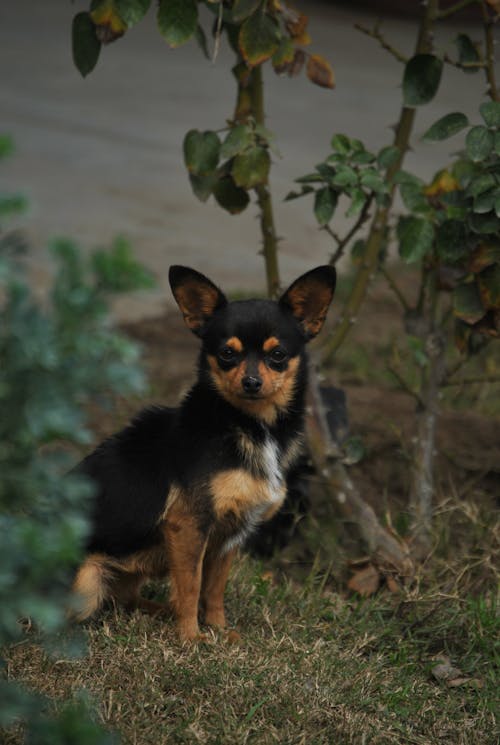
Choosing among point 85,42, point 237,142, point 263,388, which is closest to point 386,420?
point 237,142

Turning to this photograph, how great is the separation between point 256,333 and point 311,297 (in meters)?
0.24

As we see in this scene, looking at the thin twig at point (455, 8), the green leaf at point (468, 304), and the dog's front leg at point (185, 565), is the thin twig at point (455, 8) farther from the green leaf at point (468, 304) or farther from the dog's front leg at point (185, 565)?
the dog's front leg at point (185, 565)

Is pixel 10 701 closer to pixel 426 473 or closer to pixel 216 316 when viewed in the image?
pixel 216 316

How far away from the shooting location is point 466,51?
3.97 m

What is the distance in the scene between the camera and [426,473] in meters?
4.45

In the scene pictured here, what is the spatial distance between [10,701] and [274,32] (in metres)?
2.29

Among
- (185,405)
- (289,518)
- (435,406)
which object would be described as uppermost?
(185,405)

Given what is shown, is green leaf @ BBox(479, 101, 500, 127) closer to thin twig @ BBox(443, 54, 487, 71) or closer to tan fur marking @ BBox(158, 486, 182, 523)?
thin twig @ BBox(443, 54, 487, 71)

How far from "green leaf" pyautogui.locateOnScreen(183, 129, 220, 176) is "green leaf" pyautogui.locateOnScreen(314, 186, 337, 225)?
0.38 metres

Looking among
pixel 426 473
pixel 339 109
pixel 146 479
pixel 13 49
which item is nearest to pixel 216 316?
pixel 146 479

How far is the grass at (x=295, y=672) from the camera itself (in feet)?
9.70

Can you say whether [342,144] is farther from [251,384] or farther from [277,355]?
[251,384]

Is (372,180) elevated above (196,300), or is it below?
above

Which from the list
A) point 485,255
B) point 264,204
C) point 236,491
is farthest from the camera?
point 264,204
